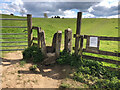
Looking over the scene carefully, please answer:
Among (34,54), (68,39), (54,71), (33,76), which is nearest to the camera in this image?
(33,76)

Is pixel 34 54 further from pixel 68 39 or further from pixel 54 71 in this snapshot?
pixel 68 39

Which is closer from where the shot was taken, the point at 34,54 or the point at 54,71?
the point at 54,71

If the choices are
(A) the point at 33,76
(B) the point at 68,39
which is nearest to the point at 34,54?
(A) the point at 33,76

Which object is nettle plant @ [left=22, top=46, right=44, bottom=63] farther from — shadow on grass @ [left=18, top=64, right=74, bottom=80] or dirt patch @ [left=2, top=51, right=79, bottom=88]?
shadow on grass @ [left=18, top=64, right=74, bottom=80]

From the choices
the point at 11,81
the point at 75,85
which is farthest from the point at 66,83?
the point at 11,81

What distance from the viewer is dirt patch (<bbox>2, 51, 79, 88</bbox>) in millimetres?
3604

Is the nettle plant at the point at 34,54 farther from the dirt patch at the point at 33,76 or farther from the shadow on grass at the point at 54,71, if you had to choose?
the shadow on grass at the point at 54,71

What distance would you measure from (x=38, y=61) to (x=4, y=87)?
7.18ft

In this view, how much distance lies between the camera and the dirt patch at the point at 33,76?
142 inches

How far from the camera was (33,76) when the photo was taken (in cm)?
413

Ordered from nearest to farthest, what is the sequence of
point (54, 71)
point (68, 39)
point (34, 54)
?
point (54, 71)
point (68, 39)
point (34, 54)

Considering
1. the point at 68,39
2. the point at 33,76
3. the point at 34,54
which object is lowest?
the point at 33,76

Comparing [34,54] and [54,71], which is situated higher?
[34,54]

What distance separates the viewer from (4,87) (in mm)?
3361
